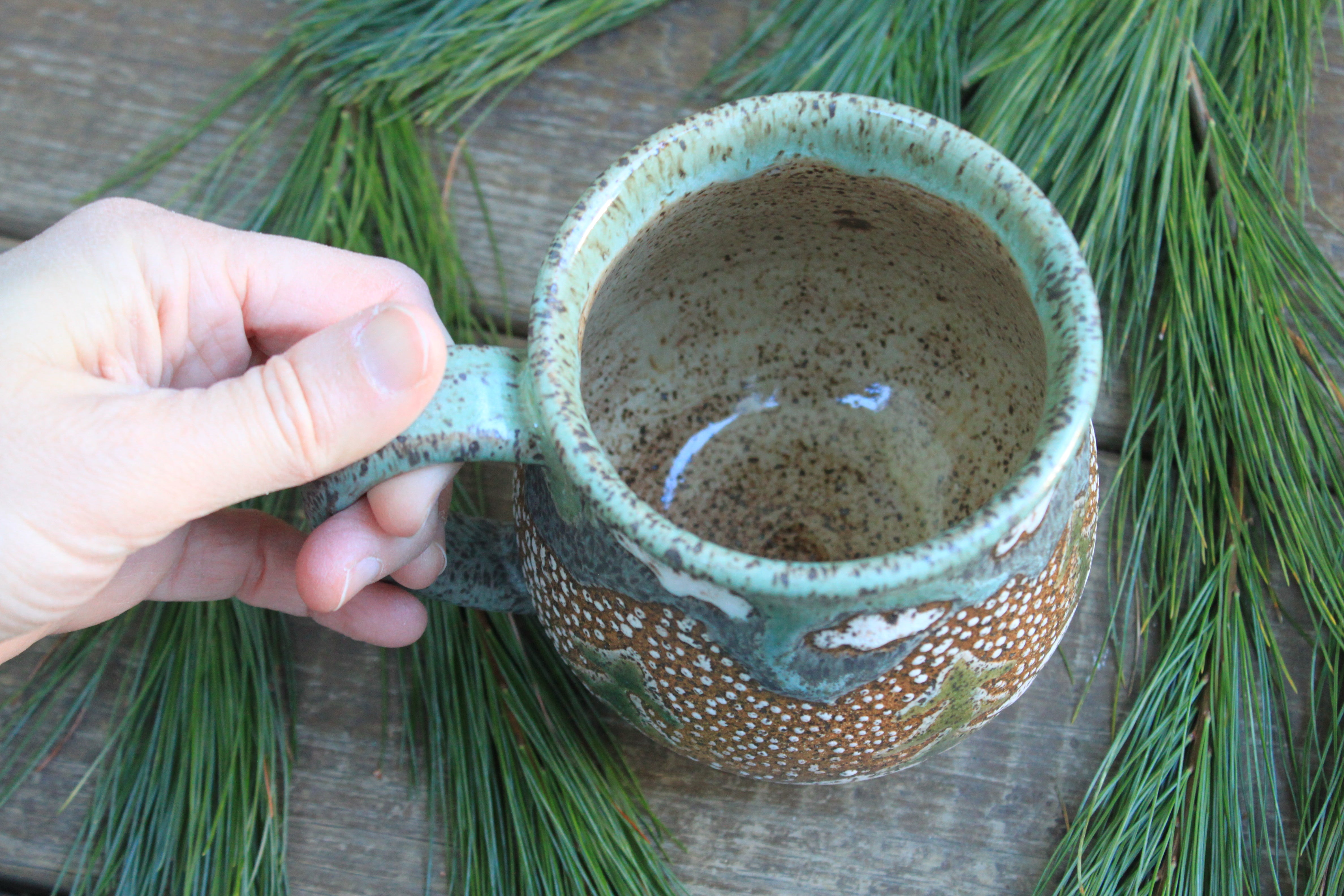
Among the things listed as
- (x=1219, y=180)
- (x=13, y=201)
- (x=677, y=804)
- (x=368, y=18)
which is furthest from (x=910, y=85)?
(x=13, y=201)

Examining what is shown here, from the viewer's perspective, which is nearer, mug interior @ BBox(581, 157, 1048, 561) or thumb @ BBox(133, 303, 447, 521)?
thumb @ BBox(133, 303, 447, 521)

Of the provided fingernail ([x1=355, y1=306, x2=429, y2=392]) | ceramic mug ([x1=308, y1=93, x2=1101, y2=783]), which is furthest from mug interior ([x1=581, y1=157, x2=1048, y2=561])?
fingernail ([x1=355, y1=306, x2=429, y2=392])

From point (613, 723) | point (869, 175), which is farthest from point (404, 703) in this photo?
point (869, 175)

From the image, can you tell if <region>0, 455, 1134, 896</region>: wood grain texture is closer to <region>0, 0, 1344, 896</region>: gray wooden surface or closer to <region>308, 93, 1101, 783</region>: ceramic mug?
<region>0, 0, 1344, 896</region>: gray wooden surface

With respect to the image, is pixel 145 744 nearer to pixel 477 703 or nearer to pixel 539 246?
pixel 477 703

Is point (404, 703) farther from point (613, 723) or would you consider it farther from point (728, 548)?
point (728, 548)
